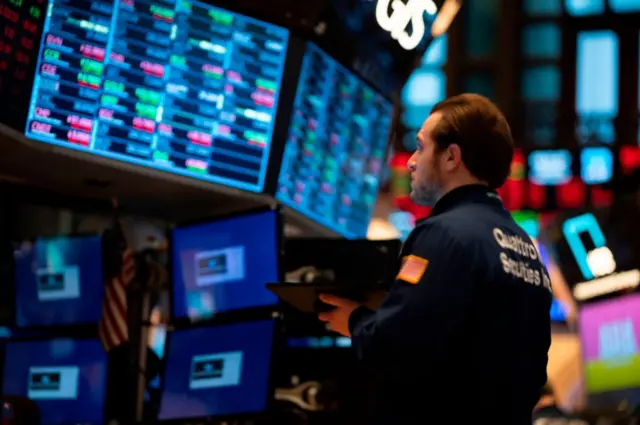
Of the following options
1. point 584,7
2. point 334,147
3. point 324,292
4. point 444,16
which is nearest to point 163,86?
point 334,147

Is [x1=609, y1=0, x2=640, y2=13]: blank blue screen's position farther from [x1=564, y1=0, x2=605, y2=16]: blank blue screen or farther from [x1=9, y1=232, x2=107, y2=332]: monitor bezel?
[x1=9, y1=232, x2=107, y2=332]: monitor bezel

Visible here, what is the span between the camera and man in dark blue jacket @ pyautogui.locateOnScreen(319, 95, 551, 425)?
2.83 meters

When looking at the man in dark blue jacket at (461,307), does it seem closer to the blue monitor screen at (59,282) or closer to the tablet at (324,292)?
the tablet at (324,292)

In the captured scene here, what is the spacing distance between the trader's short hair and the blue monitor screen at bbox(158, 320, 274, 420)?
2.01 m

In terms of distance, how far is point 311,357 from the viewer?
5.16 metres

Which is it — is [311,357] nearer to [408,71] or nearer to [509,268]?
[408,71]

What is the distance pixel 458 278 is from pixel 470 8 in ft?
52.7

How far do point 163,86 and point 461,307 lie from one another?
2.58 meters

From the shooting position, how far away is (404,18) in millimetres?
5926

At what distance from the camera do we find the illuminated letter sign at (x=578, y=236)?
857 centimetres

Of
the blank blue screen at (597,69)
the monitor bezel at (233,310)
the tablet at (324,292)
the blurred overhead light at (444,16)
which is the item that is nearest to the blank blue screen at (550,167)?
the blank blue screen at (597,69)

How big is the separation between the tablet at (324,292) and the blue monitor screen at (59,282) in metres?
2.34

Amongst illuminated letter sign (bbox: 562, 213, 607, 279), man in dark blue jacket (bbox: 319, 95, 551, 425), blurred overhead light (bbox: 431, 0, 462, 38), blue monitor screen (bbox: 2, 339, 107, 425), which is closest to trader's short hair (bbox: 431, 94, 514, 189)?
man in dark blue jacket (bbox: 319, 95, 551, 425)

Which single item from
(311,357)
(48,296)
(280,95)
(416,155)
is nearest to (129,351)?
(48,296)
